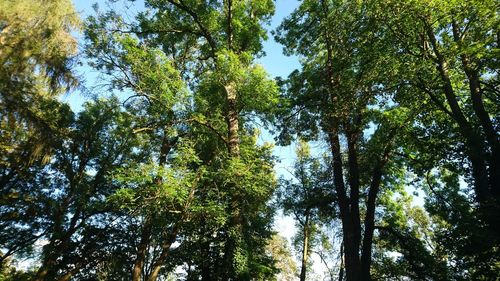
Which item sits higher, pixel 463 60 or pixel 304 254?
pixel 463 60

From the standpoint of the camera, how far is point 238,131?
13.5 metres

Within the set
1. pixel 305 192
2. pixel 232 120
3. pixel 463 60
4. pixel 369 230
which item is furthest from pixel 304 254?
pixel 463 60

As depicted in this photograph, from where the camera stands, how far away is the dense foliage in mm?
9258

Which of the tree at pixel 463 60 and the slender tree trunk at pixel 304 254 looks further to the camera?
the slender tree trunk at pixel 304 254

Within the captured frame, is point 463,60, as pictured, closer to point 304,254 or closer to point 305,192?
point 305,192

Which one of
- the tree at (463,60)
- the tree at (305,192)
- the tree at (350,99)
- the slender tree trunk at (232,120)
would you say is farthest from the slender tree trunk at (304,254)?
the tree at (463,60)

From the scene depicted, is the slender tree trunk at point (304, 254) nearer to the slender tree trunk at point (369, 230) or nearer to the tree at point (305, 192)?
the tree at point (305, 192)

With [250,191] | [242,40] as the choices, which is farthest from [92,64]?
[250,191]

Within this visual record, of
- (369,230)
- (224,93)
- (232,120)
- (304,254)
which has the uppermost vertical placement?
(224,93)

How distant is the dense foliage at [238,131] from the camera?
9.26 m

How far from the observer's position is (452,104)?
10.7 meters

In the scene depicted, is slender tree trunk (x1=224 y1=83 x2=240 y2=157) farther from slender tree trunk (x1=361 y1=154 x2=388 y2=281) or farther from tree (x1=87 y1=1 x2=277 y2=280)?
slender tree trunk (x1=361 y1=154 x2=388 y2=281)

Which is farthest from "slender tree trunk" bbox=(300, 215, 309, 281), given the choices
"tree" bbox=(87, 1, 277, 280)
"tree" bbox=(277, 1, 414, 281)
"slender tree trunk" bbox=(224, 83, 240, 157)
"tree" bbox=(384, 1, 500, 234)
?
"tree" bbox=(384, 1, 500, 234)

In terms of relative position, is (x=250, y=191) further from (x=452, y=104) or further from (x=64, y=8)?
(x=64, y=8)
